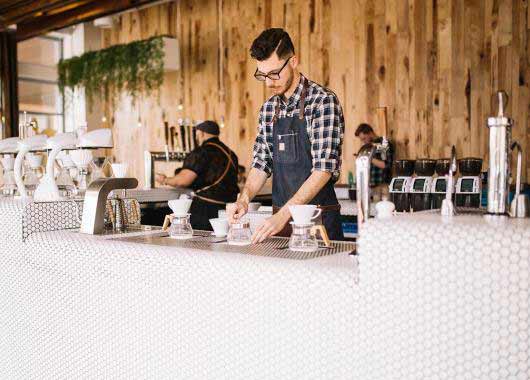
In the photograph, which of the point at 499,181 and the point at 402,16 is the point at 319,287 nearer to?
the point at 499,181

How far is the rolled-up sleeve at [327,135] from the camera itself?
8.28ft

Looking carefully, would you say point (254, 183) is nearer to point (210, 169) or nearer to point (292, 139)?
point (292, 139)

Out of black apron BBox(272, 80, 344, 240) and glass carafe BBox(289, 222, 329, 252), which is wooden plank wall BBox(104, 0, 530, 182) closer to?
black apron BBox(272, 80, 344, 240)

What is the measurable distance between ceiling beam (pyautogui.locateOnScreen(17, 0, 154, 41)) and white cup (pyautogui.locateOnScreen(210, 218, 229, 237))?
4.47 metres

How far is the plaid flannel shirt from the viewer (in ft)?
8.32

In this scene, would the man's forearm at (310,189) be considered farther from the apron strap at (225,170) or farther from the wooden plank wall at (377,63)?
the apron strap at (225,170)

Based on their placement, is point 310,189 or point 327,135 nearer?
point 310,189

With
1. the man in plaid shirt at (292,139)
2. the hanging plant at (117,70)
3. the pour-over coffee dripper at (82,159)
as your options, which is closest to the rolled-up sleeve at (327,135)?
the man in plaid shirt at (292,139)

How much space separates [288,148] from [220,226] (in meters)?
0.64

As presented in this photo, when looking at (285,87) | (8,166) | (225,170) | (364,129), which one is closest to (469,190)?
(285,87)

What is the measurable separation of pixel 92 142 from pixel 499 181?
1.91m

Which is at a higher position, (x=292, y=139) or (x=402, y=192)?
(x=292, y=139)

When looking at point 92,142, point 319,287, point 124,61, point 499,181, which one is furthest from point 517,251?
point 124,61

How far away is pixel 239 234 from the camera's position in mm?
2197
